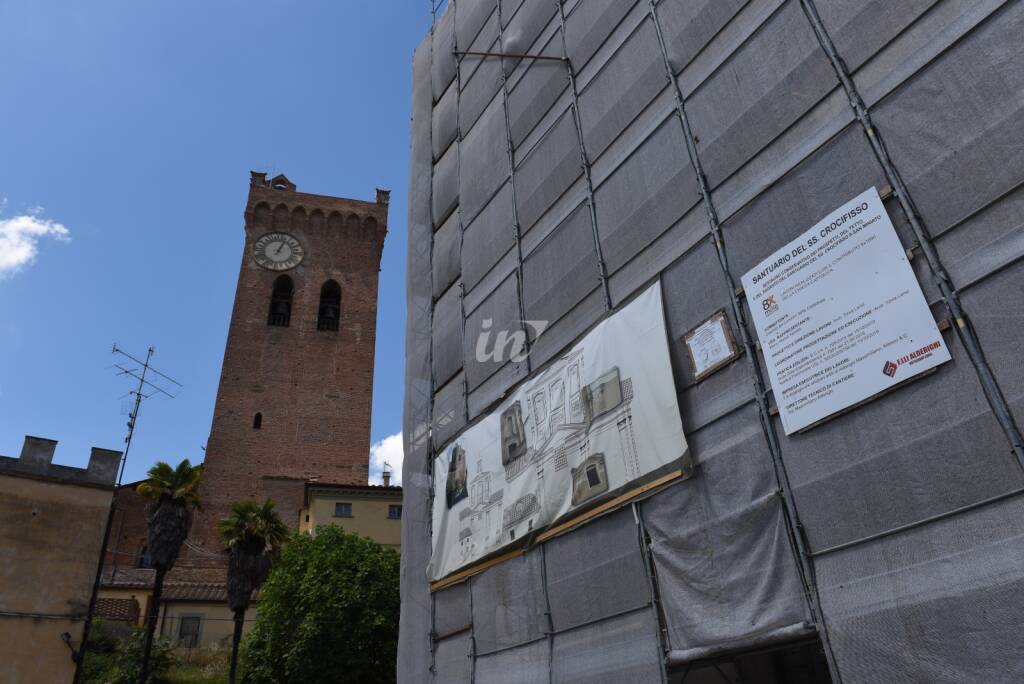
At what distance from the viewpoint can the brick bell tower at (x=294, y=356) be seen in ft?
109

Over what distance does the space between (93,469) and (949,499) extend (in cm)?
1708

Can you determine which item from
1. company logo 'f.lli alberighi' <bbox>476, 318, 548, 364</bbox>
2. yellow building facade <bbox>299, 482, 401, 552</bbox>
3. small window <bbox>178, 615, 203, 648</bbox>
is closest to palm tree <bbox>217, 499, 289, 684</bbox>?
yellow building facade <bbox>299, 482, 401, 552</bbox>

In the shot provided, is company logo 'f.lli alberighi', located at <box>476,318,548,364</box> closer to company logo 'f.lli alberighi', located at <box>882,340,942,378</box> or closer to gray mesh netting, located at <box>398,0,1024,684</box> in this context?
gray mesh netting, located at <box>398,0,1024,684</box>

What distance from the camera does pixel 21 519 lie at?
51.3 ft

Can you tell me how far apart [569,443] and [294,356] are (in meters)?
30.7

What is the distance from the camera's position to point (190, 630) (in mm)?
28328

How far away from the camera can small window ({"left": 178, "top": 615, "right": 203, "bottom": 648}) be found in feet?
91.9

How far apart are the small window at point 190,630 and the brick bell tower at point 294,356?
2.94 meters

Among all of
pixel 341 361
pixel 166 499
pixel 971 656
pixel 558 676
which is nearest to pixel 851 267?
pixel 971 656

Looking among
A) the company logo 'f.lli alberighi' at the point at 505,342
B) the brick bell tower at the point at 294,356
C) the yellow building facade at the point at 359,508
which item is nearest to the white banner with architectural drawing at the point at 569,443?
the company logo 'f.lli alberighi' at the point at 505,342

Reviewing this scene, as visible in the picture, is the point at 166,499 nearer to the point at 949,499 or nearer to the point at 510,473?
the point at 510,473

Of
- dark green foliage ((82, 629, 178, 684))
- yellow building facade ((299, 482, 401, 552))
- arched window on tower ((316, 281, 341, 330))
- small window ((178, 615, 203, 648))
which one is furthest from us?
arched window on tower ((316, 281, 341, 330))

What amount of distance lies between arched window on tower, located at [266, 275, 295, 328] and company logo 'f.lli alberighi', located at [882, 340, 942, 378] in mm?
35484

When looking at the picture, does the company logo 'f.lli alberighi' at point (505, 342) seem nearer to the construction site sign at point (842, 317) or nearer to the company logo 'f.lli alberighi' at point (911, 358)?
the construction site sign at point (842, 317)
